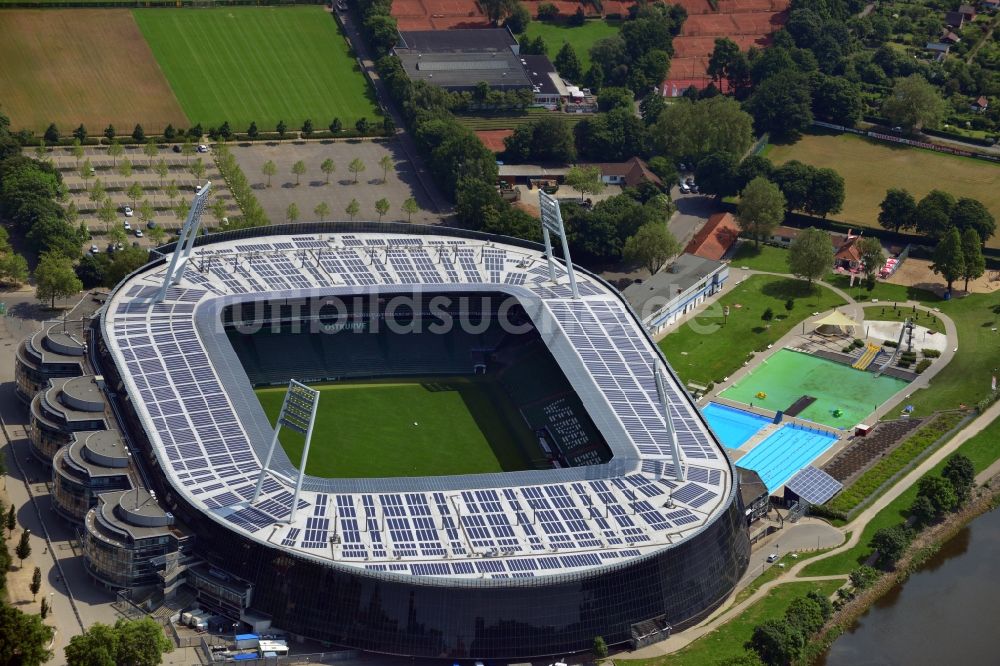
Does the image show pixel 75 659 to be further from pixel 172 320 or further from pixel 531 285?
pixel 531 285

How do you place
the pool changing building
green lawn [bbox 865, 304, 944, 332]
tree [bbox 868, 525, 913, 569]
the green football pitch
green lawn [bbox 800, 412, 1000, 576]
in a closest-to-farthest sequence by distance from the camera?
the pool changing building < green lawn [bbox 800, 412, 1000, 576] < tree [bbox 868, 525, 913, 569] < the green football pitch < green lawn [bbox 865, 304, 944, 332]

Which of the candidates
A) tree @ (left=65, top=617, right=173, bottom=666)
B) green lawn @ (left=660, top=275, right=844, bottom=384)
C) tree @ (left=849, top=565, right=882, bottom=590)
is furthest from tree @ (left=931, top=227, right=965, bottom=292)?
tree @ (left=65, top=617, right=173, bottom=666)

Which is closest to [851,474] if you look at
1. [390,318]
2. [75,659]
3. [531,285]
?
[531,285]

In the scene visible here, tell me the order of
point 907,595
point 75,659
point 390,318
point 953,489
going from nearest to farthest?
point 75,659 < point 907,595 < point 953,489 < point 390,318

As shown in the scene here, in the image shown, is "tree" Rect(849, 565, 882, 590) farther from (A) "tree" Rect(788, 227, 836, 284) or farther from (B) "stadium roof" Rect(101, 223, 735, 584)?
(A) "tree" Rect(788, 227, 836, 284)

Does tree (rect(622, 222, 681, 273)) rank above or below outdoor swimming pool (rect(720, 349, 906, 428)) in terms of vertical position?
above

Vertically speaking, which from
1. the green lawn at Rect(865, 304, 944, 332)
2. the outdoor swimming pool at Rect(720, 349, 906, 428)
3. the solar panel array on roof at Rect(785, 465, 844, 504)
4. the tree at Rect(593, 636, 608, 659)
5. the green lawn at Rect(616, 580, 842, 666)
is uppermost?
the tree at Rect(593, 636, 608, 659)
